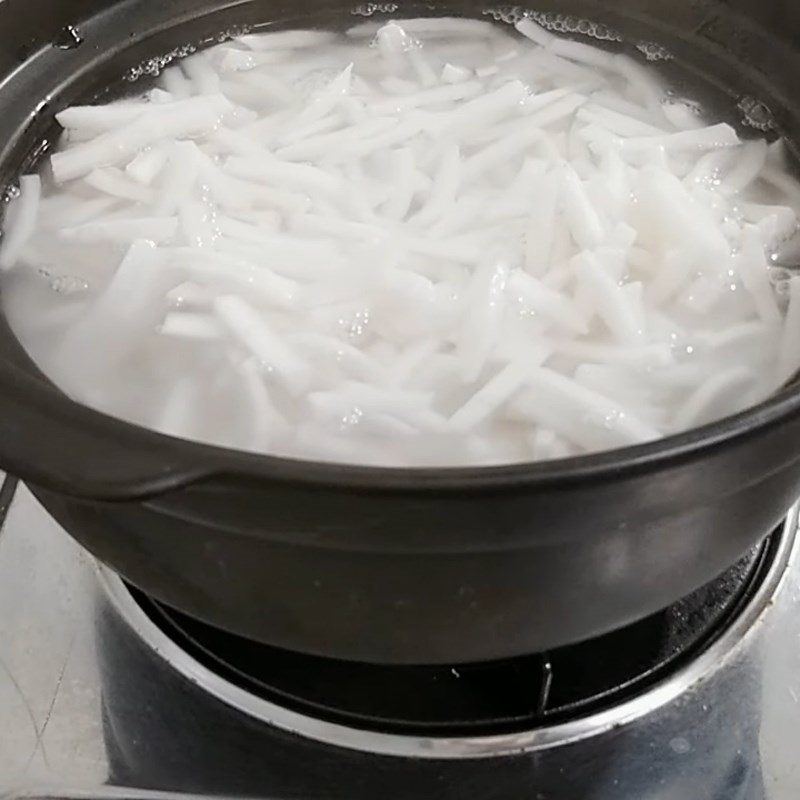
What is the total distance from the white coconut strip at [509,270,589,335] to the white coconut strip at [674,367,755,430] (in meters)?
0.09

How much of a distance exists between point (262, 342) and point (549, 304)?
203 millimetres

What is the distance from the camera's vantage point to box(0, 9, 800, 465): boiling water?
2.35 ft

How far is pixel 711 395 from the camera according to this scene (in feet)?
2.35

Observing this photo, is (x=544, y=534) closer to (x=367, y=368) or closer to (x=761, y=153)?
(x=367, y=368)

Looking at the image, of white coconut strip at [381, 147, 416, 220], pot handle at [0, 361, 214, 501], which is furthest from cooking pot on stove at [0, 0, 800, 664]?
white coconut strip at [381, 147, 416, 220]

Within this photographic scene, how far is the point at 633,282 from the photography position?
0.80 metres

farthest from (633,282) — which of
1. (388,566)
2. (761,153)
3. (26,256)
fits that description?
(26,256)

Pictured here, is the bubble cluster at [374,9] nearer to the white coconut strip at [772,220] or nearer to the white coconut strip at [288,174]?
the white coconut strip at [288,174]

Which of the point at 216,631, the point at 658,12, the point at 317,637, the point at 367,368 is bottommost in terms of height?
the point at 216,631

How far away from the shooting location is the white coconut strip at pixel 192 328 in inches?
30.2

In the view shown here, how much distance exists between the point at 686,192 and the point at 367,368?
30 centimetres

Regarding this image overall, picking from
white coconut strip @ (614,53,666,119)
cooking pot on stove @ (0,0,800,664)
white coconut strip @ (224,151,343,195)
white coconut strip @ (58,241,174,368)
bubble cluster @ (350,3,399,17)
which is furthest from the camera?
bubble cluster @ (350,3,399,17)

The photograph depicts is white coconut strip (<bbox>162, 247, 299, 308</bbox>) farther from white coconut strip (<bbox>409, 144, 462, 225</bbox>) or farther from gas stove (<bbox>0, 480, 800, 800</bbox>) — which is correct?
gas stove (<bbox>0, 480, 800, 800</bbox>)

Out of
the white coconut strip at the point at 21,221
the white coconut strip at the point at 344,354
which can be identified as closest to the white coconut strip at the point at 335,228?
the white coconut strip at the point at 344,354
